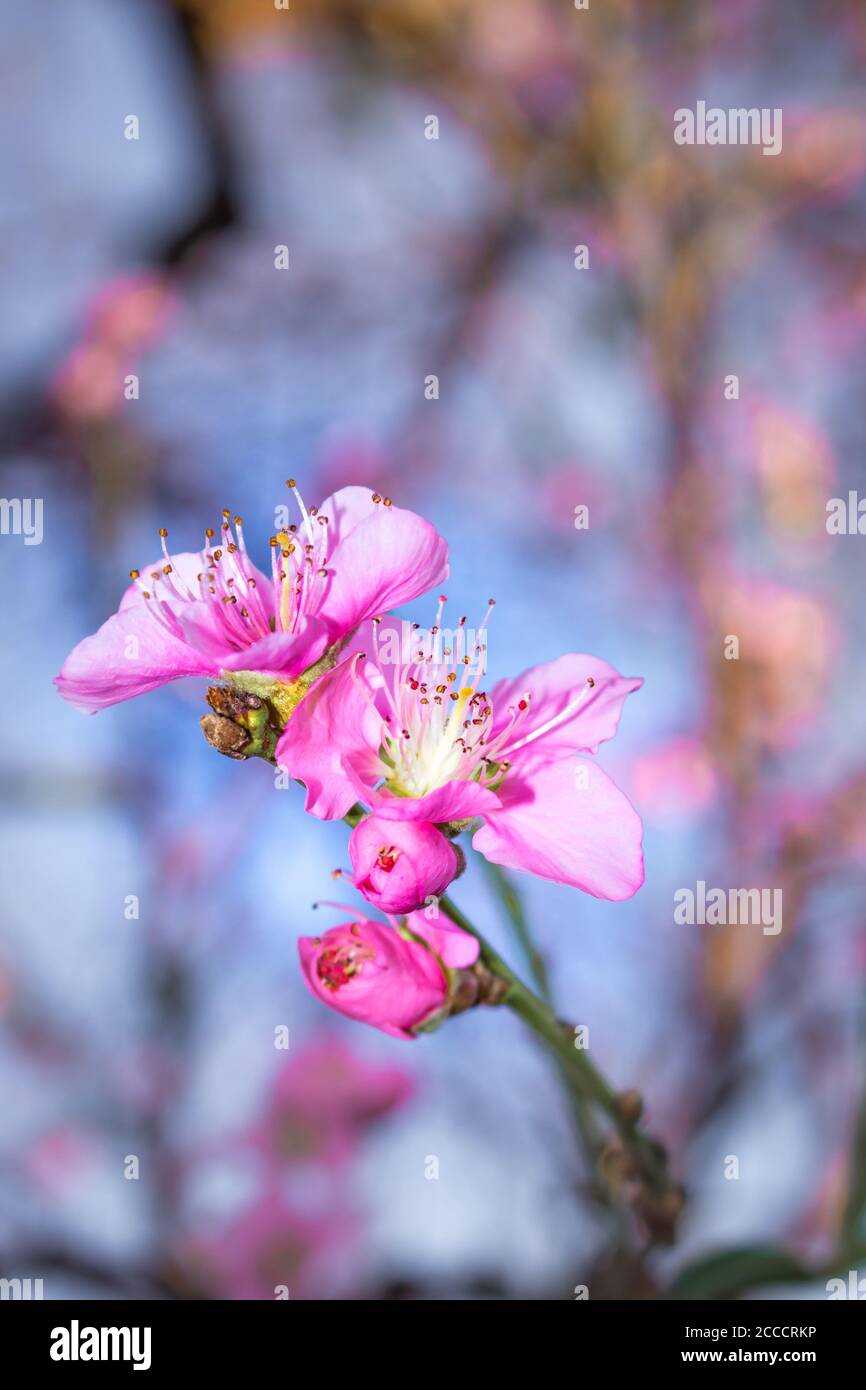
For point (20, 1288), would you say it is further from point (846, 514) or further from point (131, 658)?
point (846, 514)

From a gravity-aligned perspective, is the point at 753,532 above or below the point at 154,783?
above

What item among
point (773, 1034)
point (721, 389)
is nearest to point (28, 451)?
point (721, 389)

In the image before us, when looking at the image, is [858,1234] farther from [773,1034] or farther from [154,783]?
[154,783]

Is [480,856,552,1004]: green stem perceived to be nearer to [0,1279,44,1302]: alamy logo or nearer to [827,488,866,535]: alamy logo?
[0,1279,44,1302]: alamy logo

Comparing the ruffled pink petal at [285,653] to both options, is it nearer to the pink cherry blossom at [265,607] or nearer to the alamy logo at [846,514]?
the pink cherry blossom at [265,607]
